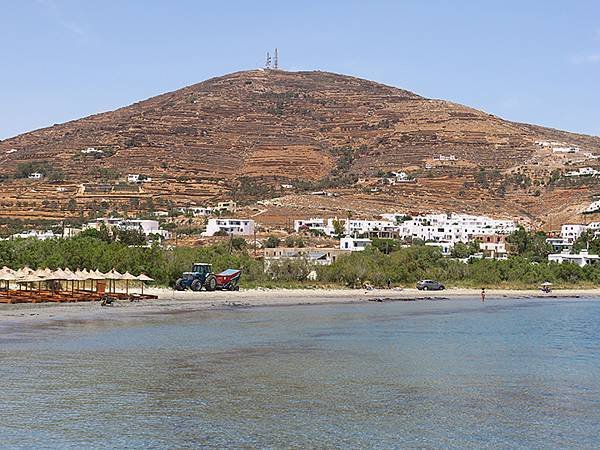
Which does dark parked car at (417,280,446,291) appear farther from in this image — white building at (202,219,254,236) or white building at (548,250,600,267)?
white building at (202,219,254,236)

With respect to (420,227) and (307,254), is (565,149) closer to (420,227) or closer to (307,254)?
(420,227)

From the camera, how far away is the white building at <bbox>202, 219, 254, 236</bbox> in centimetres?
10344

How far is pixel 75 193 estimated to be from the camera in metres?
129

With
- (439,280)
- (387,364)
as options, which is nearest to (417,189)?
(439,280)

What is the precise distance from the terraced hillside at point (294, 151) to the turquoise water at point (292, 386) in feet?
290

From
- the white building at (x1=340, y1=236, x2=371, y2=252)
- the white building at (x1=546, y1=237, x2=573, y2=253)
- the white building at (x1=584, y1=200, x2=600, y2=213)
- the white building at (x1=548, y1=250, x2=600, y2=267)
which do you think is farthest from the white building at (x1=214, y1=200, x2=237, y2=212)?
the white building at (x1=584, y1=200, x2=600, y2=213)

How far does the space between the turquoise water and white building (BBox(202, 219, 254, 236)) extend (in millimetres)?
60085

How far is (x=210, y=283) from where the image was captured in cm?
6306

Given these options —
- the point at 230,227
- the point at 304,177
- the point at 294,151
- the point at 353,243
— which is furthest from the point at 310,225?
the point at 294,151

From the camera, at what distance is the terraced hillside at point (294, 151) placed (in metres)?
135

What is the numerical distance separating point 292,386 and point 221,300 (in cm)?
3224

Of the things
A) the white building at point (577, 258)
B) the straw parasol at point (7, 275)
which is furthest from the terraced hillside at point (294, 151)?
the straw parasol at point (7, 275)

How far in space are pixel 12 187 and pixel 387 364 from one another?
114m

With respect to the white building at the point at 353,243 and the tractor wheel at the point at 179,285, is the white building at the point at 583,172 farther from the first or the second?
the tractor wheel at the point at 179,285
